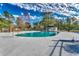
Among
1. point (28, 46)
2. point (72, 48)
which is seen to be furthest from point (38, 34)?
point (72, 48)

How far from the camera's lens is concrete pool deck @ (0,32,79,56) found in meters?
3.14

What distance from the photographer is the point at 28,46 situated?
126 inches

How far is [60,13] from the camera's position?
10.4ft

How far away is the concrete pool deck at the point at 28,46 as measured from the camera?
10.3 ft

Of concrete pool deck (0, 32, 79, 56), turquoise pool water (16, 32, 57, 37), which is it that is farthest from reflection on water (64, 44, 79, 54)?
turquoise pool water (16, 32, 57, 37)

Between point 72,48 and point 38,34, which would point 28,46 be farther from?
point 72,48

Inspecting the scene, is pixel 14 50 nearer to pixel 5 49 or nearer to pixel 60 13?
pixel 5 49

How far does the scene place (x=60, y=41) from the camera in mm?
Answer: 3195

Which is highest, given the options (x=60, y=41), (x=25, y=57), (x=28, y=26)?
(x=28, y=26)

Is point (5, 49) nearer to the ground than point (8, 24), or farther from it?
nearer to the ground

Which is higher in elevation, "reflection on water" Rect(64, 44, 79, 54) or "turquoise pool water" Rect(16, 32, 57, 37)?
"turquoise pool water" Rect(16, 32, 57, 37)

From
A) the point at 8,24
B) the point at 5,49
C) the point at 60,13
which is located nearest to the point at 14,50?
the point at 5,49

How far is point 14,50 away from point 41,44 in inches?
16.7

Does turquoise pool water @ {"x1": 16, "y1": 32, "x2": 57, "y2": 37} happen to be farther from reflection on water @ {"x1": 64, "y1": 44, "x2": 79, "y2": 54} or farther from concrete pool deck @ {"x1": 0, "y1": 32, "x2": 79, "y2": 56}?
reflection on water @ {"x1": 64, "y1": 44, "x2": 79, "y2": 54}
